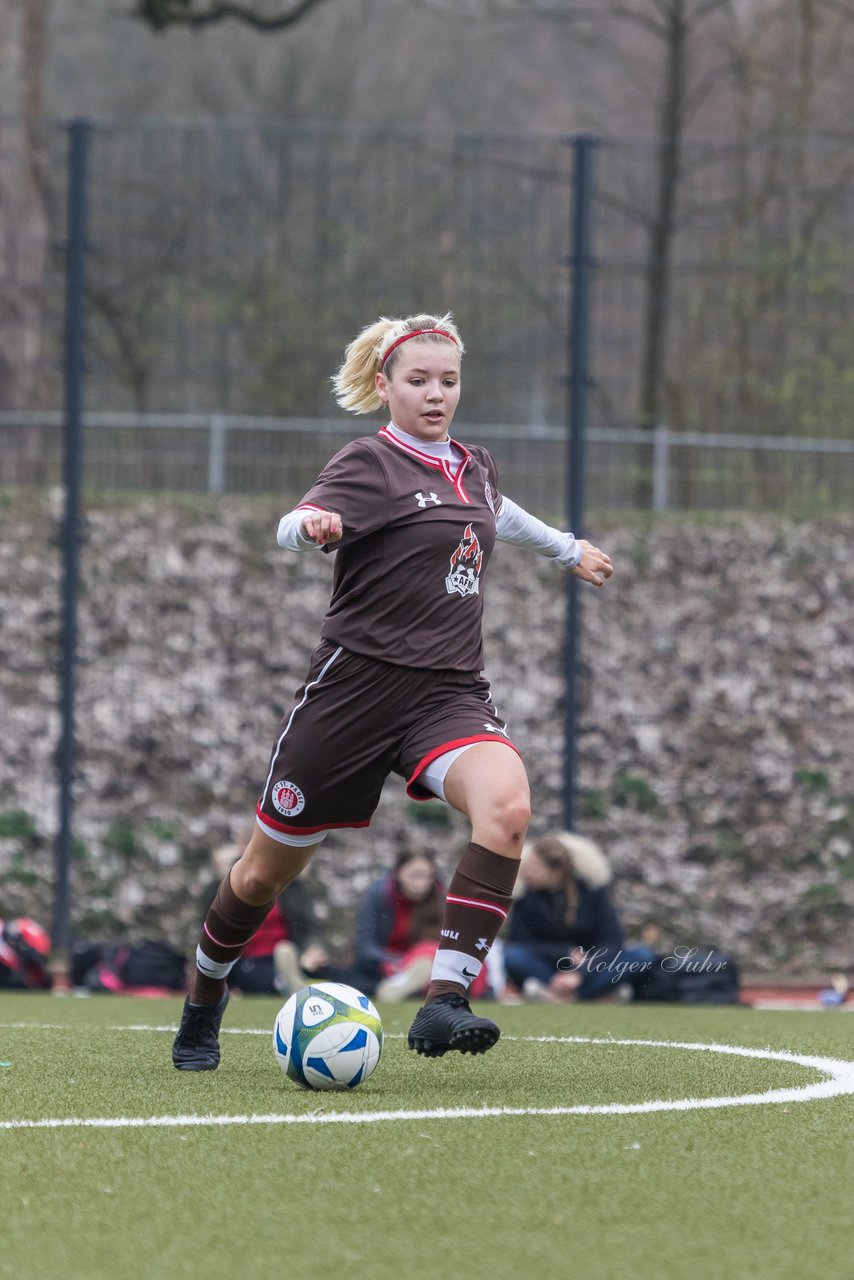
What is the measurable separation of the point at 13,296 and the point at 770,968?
706 centimetres

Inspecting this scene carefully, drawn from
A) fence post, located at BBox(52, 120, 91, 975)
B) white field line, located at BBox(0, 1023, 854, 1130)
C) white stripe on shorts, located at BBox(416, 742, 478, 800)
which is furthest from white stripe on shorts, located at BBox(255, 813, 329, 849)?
fence post, located at BBox(52, 120, 91, 975)

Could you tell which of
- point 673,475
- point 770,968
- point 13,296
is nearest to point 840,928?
point 770,968

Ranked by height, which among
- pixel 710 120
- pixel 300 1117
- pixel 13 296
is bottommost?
pixel 300 1117

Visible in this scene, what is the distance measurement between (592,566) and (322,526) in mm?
1299

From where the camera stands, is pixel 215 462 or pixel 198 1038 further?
pixel 215 462

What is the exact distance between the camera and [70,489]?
1103 cm

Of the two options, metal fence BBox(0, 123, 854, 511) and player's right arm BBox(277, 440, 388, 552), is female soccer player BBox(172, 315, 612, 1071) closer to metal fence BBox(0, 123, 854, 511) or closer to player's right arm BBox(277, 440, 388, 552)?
player's right arm BBox(277, 440, 388, 552)

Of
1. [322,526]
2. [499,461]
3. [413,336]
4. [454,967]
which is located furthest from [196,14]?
[454,967]

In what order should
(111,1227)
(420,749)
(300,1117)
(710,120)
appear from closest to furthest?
1. (111,1227)
2. (300,1117)
3. (420,749)
4. (710,120)

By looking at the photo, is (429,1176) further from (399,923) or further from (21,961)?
(21,961)

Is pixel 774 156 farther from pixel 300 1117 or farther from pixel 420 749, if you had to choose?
pixel 300 1117

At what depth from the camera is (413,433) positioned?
5371 millimetres

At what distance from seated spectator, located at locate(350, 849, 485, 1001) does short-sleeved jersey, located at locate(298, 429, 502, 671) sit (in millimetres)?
4511

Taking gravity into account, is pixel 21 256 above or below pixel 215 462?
above
